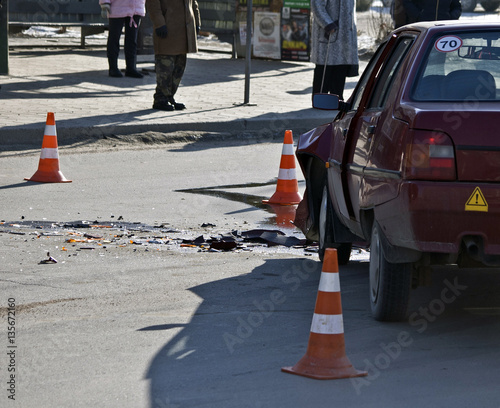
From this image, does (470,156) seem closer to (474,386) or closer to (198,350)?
(474,386)

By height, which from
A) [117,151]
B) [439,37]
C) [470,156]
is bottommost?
[117,151]

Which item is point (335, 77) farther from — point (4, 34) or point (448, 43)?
point (448, 43)

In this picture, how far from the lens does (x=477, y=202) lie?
458 cm

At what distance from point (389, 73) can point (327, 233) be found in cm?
129

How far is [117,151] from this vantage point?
12.1 metres

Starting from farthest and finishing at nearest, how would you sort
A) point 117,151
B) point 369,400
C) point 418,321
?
1. point 117,151
2. point 418,321
3. point 369,400

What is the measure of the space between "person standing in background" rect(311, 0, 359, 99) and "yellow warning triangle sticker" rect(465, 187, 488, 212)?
10.2m

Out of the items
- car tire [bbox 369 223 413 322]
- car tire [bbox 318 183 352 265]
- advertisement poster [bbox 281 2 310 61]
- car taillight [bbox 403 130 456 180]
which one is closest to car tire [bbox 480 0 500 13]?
advertisement poster [bbox 281 2 310 61]

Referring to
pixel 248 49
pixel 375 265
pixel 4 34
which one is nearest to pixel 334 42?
pixel 248 49

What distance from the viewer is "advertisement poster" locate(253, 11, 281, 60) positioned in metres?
21.2

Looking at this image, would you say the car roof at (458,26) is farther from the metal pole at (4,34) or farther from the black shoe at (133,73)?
the black shoe at (133,73)

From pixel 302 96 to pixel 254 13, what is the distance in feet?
16.7

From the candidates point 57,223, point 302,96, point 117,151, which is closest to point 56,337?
point 57,223

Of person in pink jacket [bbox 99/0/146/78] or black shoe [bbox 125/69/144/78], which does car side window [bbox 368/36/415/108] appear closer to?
person in pink jacket [bbox 99/0/146/78]
